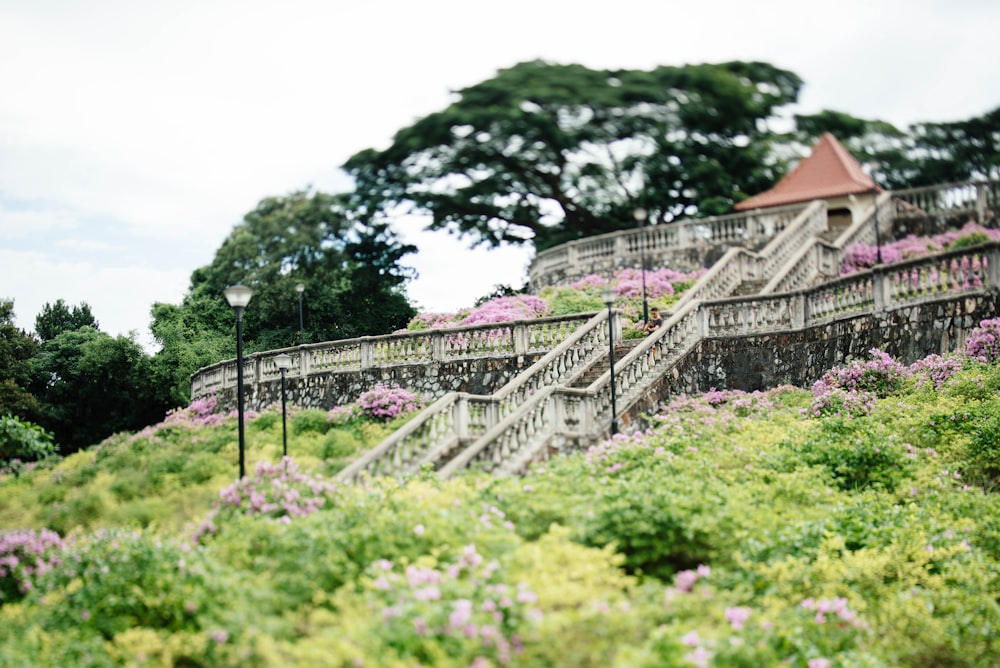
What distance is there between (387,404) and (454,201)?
776 inches

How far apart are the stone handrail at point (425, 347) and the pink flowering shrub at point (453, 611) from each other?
11.4 m

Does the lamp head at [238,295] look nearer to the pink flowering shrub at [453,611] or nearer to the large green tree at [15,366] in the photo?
the pink flowering shrub at [453,611]

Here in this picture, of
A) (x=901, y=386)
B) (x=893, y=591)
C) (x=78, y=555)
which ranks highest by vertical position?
(x=901, y=386)

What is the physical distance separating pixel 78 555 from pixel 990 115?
42.5 meters

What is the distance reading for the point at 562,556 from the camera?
8.50 metres

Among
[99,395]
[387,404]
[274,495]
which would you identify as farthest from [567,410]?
[99,395]

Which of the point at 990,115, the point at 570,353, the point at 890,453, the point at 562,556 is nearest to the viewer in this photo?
the point at 562,556

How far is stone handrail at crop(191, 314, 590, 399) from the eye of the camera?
63.4 ft

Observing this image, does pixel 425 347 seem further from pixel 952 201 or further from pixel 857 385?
pixel 952 201

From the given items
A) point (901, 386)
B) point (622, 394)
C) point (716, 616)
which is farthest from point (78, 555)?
point (901, 386)

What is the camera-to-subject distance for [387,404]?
17938mm

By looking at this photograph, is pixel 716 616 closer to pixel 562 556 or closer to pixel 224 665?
pixel 562 556

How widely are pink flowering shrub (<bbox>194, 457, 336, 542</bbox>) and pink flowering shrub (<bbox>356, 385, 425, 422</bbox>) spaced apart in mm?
6870

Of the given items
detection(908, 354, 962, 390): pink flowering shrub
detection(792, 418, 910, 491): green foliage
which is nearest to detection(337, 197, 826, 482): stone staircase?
detection(792, 418, 910, 491): green foliage
